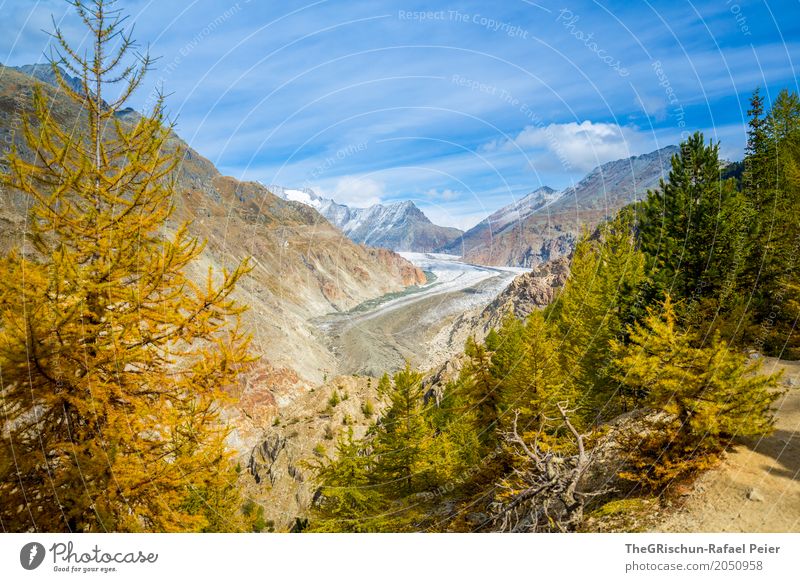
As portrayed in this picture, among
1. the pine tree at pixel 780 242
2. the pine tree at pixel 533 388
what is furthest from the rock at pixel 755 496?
the pine tree at pixel 780 242

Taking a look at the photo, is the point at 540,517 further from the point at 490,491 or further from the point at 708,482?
the point at 490,491

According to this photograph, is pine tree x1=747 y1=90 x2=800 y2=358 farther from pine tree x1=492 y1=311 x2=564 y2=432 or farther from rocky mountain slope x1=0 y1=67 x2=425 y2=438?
rocky mountain slope x1=0 y1=67 x2=425 y2=438

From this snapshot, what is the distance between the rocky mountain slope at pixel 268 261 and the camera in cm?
6538

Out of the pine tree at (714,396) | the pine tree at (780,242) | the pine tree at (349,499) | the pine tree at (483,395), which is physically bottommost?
the pine tree at (349,499)

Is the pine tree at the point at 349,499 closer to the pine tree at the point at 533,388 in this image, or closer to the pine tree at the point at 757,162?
the pine tree at the point at 533,388

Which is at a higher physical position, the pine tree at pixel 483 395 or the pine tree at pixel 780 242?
the pine tree at pixel 780 242

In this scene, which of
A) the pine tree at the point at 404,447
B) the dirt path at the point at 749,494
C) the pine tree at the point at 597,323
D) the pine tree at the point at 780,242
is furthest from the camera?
the pine tree at the point at 597,323

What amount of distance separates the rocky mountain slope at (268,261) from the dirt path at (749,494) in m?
18.2

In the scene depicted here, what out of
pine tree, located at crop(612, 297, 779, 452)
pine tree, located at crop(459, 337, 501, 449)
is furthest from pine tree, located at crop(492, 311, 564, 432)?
pine tree, located at crop(612, 297, 779, 452)

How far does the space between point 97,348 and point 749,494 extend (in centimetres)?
1596

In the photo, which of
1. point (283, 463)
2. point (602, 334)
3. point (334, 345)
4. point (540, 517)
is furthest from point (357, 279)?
point (540, 517)

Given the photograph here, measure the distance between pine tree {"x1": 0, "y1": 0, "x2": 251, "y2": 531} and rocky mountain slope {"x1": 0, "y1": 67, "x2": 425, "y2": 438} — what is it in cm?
1228
